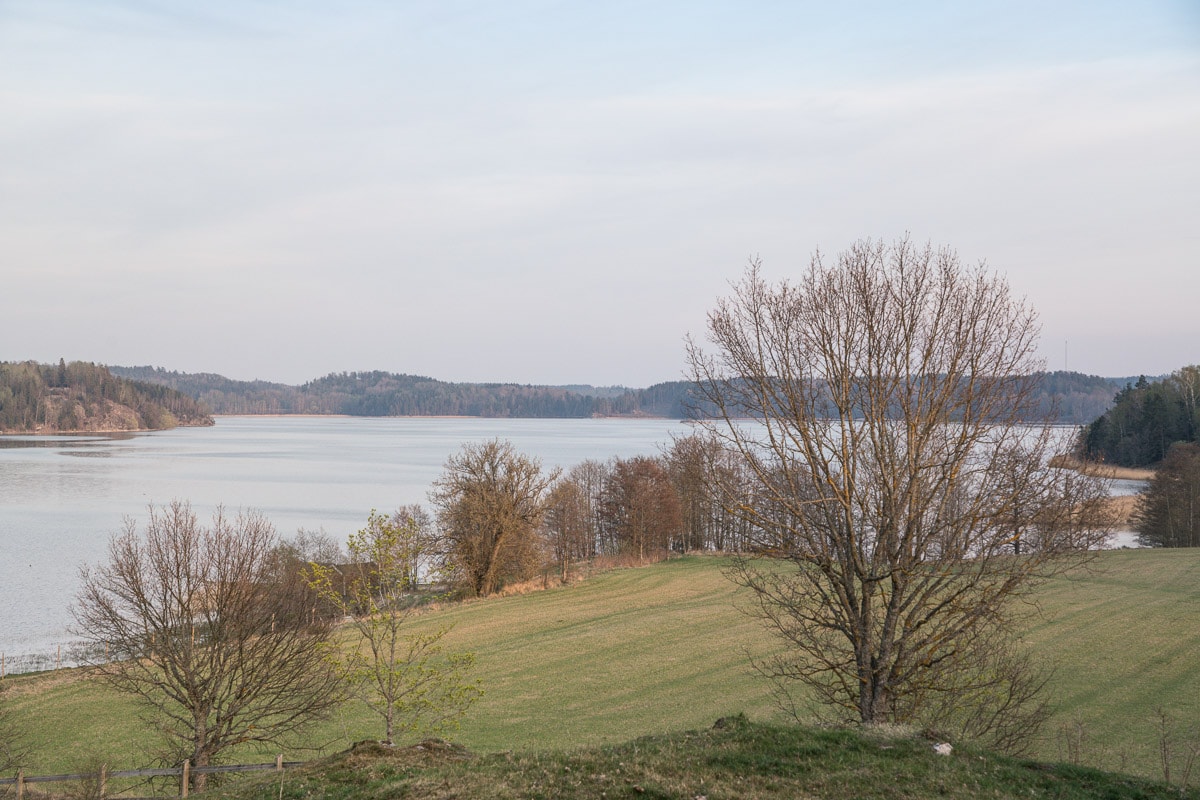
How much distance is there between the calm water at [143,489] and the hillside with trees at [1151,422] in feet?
159

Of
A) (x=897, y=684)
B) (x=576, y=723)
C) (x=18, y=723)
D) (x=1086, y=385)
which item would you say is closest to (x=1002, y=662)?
(x=897, y=684)

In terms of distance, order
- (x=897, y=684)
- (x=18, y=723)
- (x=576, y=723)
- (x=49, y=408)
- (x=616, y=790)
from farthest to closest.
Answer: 1. (x=49, y=408)
2. (x=18, y=723)
3. (x=576, y=723)
4. (x=897, y=684)
5. (x=616, y=790)

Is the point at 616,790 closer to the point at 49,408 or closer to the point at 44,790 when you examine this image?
the point at 44,790

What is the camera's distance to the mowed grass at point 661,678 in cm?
2070

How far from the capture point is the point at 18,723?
2436 cm

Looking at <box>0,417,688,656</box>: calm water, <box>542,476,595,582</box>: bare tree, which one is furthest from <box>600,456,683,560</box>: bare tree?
<box>0,417,688,656</box>: calm water

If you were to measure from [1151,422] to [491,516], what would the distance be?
234 ft

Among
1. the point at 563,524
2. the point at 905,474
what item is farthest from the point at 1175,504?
the point at 905,474

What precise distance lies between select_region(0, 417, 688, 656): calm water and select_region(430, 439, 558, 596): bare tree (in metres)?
10.4

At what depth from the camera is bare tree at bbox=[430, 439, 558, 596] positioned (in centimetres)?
4756

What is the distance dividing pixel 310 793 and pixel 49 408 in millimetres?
214703

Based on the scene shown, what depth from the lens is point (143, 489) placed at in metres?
80.2

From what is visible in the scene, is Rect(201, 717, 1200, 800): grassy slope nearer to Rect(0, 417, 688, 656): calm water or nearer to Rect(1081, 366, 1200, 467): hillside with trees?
Rect(0, 417, 688, 656): calm water

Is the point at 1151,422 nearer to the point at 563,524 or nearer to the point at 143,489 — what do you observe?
the point at 563,524
